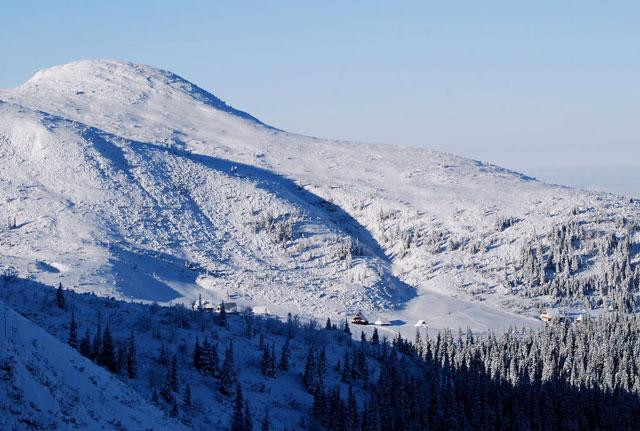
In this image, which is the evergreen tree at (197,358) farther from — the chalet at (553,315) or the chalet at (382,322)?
the chalet at (553,315)

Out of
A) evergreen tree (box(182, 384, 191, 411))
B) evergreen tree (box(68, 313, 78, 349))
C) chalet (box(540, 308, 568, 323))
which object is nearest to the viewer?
evergreen tree (box(182, 384, 191, 411))

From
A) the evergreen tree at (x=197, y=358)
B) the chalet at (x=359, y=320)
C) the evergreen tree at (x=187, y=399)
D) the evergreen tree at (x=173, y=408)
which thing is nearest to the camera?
the evergreen tree at (x=173, y=408)

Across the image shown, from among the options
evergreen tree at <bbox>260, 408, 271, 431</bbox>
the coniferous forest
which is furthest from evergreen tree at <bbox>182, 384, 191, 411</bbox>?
evergreen tree at <bbox>260, 408, 271, 431</bbox>

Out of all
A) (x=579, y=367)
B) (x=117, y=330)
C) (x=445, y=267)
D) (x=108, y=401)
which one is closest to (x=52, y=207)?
(x=445, y=267)

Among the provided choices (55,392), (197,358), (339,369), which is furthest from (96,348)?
(339,369)

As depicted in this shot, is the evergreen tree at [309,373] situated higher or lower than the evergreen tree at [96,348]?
lower

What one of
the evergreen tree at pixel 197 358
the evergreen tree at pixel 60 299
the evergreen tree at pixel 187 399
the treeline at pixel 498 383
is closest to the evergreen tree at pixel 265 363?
the treeline at pixel 498 383

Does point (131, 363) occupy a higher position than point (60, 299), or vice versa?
point (60, 299)

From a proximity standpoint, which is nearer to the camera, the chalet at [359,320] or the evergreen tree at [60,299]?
the evergreen tree at [60,299]

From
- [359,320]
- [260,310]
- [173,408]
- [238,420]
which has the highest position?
[260,310]

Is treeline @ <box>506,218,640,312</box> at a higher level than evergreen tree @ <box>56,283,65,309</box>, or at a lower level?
higher

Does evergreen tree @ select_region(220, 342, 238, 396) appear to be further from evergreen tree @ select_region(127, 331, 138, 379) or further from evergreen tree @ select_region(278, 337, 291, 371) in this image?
evergreen tree @ select_region(278, 337, 291, 371)

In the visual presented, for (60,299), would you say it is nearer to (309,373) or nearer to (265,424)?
(309,373)

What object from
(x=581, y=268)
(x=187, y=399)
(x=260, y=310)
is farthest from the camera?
(x=581, y=268)
